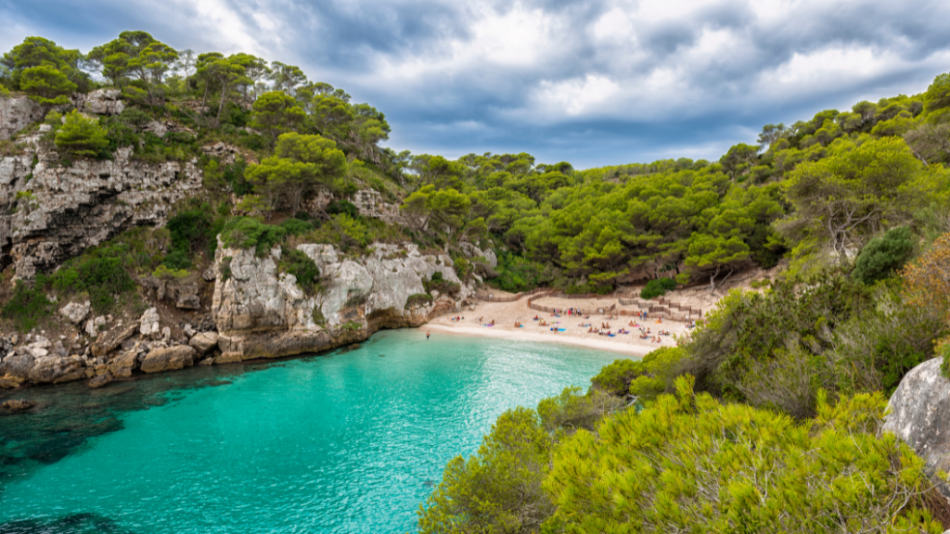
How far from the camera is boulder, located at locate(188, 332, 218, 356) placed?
24.0 meters

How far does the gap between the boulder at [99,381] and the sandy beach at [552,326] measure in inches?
773

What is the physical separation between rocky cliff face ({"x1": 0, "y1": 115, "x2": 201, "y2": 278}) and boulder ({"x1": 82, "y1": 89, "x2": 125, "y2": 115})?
18.9 feet

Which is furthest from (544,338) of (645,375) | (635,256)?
(635,256)

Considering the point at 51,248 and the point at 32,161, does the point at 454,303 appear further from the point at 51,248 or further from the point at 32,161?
the point at 32,161

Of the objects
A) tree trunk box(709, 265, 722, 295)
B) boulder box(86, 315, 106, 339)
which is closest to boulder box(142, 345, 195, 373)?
boulder box(86, 315, 106, 339)

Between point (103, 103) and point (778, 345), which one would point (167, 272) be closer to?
point (103, 103)

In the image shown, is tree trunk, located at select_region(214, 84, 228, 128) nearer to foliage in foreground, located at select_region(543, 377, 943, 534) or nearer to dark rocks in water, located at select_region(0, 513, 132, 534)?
dark rocks in water, located at select_region(0, 513, 132, 534)

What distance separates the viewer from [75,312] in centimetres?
2252

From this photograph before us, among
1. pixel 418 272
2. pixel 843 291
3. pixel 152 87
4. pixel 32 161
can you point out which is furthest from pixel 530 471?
pixel 152 87

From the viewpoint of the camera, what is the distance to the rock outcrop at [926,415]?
3525 mm

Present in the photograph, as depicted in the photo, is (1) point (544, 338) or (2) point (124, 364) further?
(1) point (544, 338)

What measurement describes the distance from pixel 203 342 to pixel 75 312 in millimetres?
7272

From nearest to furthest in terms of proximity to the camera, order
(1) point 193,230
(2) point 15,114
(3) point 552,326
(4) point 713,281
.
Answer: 1. (2) point 15,114
2. (1) point 193,230
3. (3) point 552,326
4. (4) point 713,281

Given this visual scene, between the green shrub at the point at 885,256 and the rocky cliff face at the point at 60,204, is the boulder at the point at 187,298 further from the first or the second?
the green shrub at the point at 885,256
